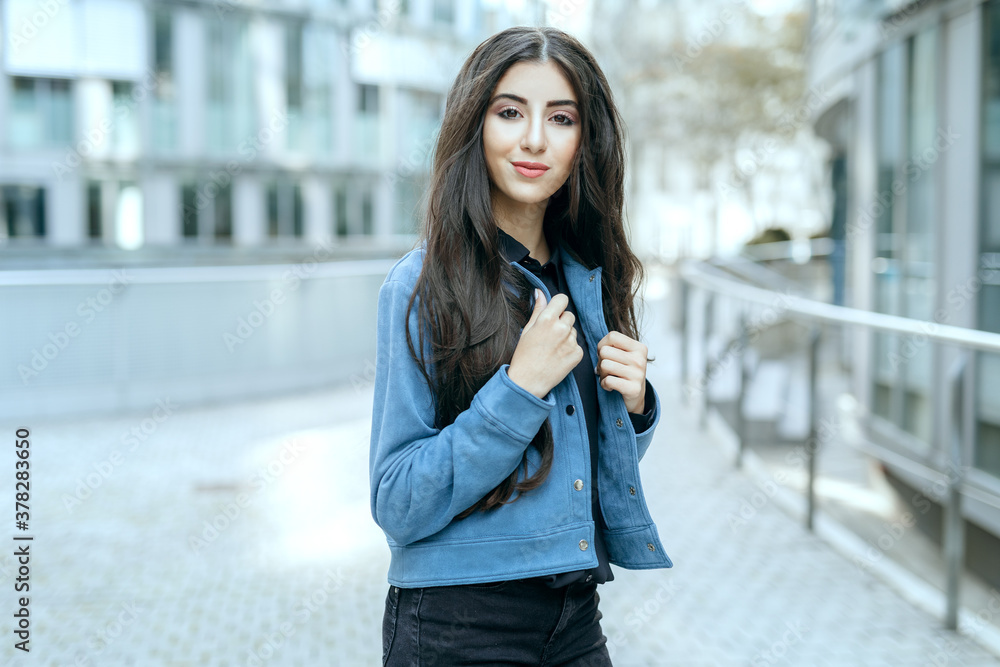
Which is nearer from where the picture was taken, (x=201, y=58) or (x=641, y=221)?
(x=201, y=58)

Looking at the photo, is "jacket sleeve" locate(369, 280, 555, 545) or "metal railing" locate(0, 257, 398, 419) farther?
"metal railing" locate(0, 257, 398, 419)

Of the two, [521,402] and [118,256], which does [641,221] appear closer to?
[118,256]

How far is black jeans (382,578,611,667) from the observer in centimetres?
137

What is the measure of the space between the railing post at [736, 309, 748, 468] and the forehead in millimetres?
4557

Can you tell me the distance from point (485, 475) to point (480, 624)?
25 centimetres

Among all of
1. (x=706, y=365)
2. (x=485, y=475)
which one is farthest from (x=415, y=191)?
(x=706, y=365)

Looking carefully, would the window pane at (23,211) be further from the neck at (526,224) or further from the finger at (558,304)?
the finger at (558,304)

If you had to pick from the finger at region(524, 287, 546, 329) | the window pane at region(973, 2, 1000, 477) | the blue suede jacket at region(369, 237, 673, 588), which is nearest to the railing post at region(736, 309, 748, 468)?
the window pane at region(973, 2, 1000, 477)

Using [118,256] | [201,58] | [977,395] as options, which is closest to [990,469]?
[977,395]

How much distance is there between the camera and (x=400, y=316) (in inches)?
52.9

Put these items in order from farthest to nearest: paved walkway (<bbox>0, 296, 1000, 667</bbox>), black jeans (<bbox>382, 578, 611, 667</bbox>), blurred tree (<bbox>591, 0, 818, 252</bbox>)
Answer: blurred tree (<bbox>591, 0, 818, 252</bbox>)
paved walkway (<bbox>0, 296, 1000, 667</bbox>)
black jeans (<bbox>382, 578, 611, 667</bbox>)

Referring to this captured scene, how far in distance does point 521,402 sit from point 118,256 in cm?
1550

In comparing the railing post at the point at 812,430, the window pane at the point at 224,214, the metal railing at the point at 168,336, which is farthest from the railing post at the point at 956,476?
the window pane at the point at 224,214

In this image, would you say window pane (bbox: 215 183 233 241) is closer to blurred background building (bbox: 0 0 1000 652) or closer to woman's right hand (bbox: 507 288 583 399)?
blurred background building (bbox: 0 0 1000 652)
